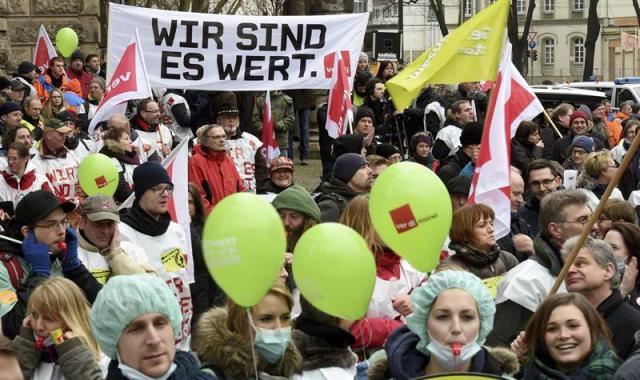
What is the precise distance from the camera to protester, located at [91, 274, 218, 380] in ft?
16.0

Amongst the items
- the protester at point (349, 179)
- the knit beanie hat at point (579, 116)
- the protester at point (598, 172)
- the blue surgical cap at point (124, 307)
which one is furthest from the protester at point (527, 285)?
the knit beanie hat at point (579, 116)

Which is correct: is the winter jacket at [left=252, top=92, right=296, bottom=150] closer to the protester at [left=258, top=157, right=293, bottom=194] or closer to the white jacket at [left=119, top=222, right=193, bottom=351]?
the protester at [left=258, top=157, right=293, bottom=194]

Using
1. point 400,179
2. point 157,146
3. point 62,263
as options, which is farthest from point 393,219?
point 157,146

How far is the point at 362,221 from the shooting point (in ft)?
24.0

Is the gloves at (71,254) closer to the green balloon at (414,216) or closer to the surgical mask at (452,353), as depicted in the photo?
the green balloon at (414,216)

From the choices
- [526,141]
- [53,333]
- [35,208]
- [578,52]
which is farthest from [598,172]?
[578,52]

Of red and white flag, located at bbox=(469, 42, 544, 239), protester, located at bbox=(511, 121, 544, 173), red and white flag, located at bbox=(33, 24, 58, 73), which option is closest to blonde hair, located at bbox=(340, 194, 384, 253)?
red and white flag, located at bbox=(469, 42, 544, 239)

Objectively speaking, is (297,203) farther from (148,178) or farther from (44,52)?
(44,52)

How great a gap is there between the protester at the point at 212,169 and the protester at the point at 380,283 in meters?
3.87

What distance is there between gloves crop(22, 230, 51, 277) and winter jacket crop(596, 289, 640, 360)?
2.73 metres

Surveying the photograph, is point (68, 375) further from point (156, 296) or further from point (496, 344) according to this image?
point (496, 344)

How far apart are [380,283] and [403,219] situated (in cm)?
100

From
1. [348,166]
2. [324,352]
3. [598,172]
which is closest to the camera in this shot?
[324,352]

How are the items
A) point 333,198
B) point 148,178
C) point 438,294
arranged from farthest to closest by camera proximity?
point 333,198
point 148,178
point 438,294
